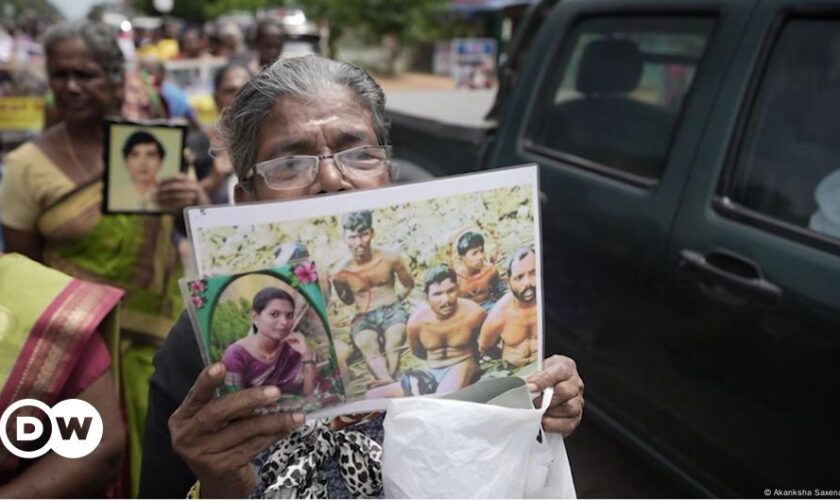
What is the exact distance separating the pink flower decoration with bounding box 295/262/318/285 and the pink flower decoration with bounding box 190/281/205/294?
10 cm

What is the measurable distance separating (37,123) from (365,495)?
8572mm

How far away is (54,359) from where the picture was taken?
132 centimetres

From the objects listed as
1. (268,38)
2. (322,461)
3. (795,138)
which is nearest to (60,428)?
(322,461)

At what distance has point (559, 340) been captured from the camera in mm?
2742

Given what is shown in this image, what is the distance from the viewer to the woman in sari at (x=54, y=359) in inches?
51.2

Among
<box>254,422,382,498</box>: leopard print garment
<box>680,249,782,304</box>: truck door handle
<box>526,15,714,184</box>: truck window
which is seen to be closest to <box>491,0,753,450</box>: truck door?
<box>526,15,714,184</box>: truck window

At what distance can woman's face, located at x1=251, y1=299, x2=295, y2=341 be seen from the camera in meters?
0.93

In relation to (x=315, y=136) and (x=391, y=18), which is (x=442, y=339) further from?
(x=391, y=18)

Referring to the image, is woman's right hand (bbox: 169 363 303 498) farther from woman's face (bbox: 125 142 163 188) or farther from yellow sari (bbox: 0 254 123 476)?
woman's face (bbox: 125 142 163 188)

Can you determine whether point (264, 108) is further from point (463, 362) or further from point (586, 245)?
point (586, 245)

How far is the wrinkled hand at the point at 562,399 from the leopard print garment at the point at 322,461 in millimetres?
252

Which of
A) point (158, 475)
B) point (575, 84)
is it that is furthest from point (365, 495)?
point (575, 84)

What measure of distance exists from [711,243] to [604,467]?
998 mm

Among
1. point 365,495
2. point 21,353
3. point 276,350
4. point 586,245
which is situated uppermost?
point 276,350
